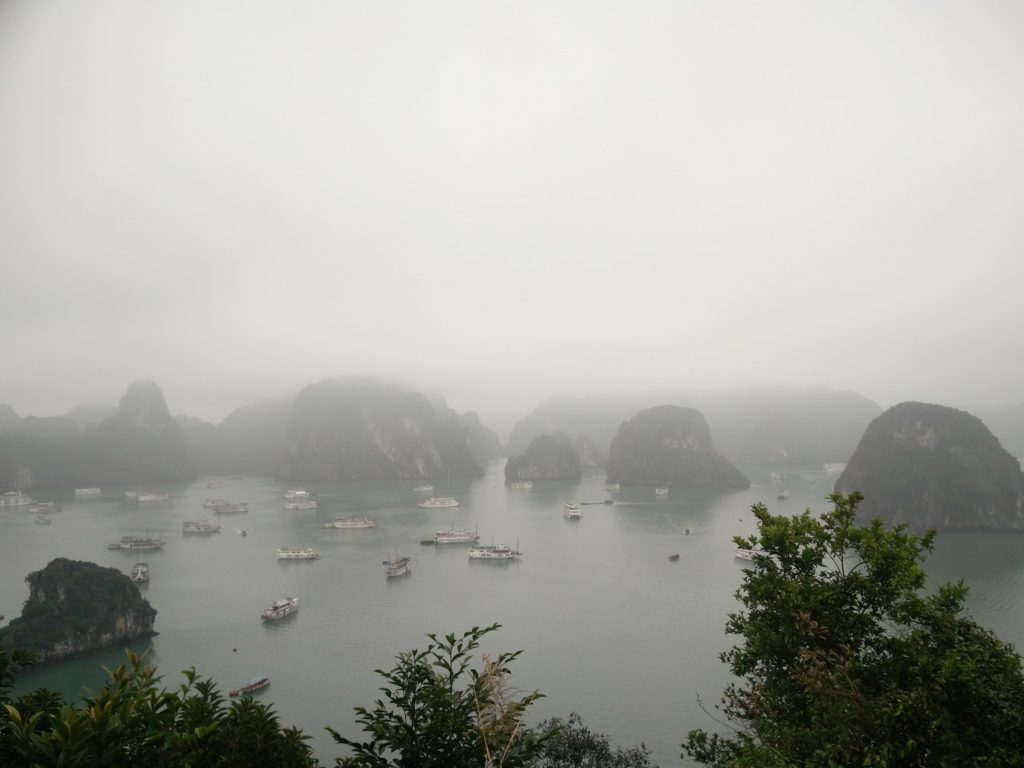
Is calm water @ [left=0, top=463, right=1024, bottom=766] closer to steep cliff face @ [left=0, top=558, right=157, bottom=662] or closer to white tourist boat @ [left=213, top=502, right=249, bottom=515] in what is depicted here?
steep cliff face @ [left=0, top=558, right=157, bottom=662]

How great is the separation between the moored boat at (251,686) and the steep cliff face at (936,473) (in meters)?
63.4

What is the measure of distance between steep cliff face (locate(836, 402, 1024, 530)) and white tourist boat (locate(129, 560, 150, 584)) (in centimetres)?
7046

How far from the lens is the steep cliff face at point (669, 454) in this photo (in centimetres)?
10869

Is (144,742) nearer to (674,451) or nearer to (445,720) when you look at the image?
(445,720)

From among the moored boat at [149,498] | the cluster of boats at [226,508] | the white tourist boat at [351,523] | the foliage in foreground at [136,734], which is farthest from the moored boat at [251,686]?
the moored boat at [149,498]

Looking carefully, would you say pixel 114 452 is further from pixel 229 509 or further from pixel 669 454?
pixel 669 454

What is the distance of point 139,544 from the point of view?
52.9 metres

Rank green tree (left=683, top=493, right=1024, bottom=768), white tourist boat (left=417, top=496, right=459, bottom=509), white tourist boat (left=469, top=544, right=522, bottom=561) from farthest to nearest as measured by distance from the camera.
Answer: white tourist boat (left=417, top=496, right=459, bottom=509) → white tourist boat (left=469, top=544, right=522, bottom=561) → green tree (left=683, top=493, right=1024, bottom=768)

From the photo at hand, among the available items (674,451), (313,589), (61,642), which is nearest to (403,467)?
(674,451)

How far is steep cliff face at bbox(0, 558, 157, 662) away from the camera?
26.9 m

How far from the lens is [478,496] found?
317 feet

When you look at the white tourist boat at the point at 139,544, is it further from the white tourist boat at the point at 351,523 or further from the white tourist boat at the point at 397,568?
the white tourist boat at the point at 397,568

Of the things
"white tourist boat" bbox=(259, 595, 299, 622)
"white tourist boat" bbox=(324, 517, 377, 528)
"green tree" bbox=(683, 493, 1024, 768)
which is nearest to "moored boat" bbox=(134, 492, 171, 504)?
"white tourist boat" bbox=(324, 517, 377, 528)

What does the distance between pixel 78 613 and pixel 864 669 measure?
34.6 metres
